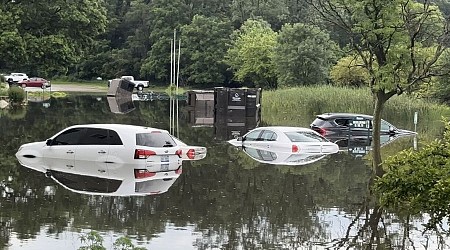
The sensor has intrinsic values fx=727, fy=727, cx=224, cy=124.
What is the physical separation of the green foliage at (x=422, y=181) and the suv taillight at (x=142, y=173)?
992 cm

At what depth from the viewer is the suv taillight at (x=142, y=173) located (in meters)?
20.4

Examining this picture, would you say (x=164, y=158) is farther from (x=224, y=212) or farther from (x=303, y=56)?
(x=303, y=56)

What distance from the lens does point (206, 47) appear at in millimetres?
93938

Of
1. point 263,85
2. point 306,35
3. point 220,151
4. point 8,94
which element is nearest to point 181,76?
point 263,85

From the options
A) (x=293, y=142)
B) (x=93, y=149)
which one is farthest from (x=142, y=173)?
(x=293, y=142)

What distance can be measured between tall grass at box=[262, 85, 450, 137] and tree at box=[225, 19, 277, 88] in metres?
22.8

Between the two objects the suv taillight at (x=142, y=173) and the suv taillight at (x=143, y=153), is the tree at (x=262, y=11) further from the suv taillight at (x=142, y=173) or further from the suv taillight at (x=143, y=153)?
the suv taillight at (x=142, y=173)

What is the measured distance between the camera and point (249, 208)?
659 inches

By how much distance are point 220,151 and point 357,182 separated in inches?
321

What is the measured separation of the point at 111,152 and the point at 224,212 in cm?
680

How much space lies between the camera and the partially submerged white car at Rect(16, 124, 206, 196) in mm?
21391

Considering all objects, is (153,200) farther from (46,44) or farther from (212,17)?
(212,17)

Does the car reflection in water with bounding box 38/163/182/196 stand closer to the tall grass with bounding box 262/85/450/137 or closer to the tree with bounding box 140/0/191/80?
the tall grass with bounding box 262/85/450/137

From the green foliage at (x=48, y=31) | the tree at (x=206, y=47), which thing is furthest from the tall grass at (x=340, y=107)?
the tree at (x=206, y=47)
